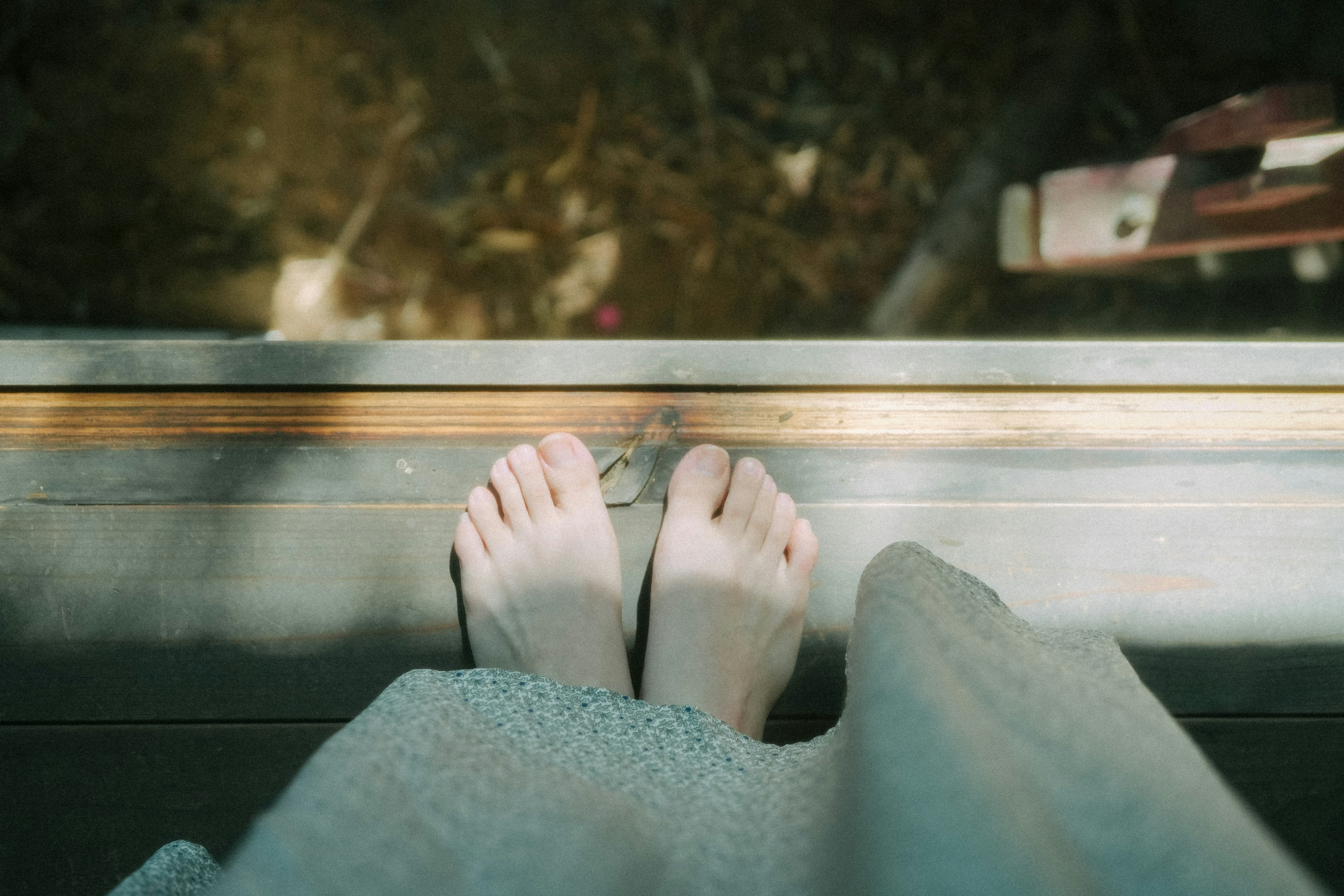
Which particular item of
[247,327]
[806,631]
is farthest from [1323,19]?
[247,327]

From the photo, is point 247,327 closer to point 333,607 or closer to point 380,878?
point 333,607

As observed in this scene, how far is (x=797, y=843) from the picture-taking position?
1.30ft

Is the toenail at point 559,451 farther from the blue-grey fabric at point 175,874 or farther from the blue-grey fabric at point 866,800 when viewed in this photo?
the blue-grey fabric at point 175,874

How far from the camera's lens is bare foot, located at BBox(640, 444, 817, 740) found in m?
Answer: 0.69

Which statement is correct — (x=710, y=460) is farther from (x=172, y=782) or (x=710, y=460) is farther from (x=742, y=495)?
(x=172, y=782)

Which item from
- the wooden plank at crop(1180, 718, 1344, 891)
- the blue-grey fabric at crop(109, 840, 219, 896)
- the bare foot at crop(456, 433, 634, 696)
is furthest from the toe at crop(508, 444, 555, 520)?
the wooden plank at crop(1180, 718, 1344, 891)

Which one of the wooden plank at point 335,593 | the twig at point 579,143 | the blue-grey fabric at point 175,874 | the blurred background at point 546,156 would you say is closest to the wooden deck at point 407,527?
the wooden plank at point 335,593

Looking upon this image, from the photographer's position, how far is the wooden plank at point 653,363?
2.13 ft

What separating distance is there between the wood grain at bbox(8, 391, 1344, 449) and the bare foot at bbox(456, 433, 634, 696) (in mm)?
76

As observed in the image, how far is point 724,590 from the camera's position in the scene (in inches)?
29.2

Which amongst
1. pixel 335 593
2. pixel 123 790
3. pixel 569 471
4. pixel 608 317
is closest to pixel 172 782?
pixel 123 790

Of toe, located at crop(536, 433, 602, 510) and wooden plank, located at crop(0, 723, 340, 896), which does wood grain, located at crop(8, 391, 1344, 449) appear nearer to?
toe, located at crop(536, 433, 602, 510)

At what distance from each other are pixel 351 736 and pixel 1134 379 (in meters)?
0.69

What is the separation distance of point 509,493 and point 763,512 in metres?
0.25
